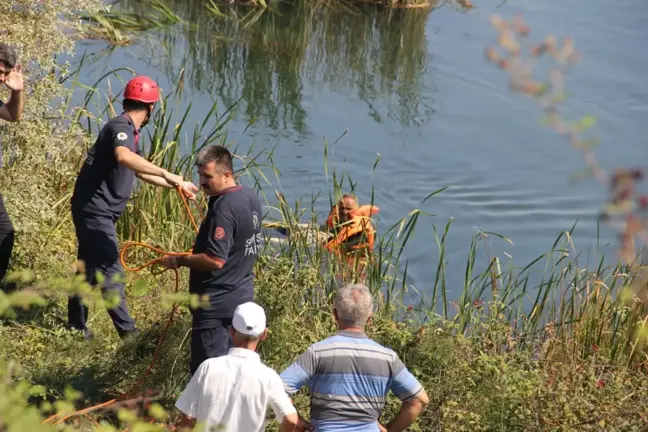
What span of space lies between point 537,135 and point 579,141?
13139mm

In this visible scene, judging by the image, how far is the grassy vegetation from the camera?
5.60m

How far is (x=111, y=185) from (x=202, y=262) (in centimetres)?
133

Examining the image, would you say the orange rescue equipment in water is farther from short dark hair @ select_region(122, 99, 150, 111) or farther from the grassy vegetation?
short dark hair @ select_region(122, 99, 150, 111)

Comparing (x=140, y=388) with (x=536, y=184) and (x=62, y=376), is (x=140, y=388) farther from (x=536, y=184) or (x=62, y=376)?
(x=536, y=184)

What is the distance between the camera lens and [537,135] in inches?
567

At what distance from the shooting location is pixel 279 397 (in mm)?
4195

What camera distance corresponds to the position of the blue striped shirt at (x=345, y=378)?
4273 millimetres

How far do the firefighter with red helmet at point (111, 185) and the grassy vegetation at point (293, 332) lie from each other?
0.23m

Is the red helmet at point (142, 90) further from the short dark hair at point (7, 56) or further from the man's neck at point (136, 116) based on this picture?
the short dark hair at point (7, 56)

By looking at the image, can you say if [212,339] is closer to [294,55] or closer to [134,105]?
[134,105]

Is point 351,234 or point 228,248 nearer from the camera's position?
point 228,248

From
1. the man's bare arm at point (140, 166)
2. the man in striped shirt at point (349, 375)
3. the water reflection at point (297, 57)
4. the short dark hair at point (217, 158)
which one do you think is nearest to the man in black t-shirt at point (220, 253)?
the short dark hair at point (217, 158)

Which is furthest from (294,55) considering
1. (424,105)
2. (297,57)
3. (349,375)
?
(349,375)

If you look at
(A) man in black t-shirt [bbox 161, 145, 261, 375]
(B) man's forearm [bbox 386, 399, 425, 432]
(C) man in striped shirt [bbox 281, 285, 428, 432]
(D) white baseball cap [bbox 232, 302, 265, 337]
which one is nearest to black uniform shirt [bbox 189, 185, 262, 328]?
(A) man in black t-shirt [bbox 161, 145, 261, 375]
